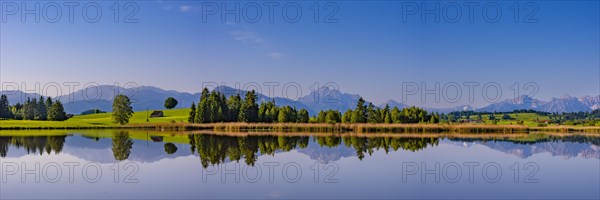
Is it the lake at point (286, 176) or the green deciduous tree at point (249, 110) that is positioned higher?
the green deciduous tree at point (249, 110)

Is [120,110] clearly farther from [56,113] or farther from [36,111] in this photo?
[36,111]

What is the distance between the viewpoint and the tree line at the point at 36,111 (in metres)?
139

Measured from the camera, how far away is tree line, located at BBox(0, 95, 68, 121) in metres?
139

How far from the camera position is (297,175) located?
1121 inches

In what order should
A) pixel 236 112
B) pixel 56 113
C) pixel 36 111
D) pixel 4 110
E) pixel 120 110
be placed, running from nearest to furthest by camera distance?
pixel 236 112
pixel 120 110
pixel 56 113
pixel 36 111
pixel 4 110

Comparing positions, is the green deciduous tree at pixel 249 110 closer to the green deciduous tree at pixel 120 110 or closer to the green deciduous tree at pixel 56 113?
the green deciduous tree at pixel 120 110

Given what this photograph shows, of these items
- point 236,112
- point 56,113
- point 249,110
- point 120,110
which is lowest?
point 56,113

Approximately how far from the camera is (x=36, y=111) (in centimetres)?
14862

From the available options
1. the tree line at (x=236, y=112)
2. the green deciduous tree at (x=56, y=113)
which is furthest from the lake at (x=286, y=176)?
the green deciduous tree at (x=56, y=113)

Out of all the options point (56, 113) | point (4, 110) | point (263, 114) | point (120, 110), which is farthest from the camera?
point (4, 110)

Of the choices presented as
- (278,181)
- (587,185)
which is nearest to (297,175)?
(278,181)

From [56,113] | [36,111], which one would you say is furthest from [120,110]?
[36,111]

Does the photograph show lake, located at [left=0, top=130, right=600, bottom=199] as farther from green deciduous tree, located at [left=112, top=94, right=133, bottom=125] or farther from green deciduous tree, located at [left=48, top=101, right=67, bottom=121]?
green deciduous tree, located at [left=48, top=101, right=67, bottom=121]

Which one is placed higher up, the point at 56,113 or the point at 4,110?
the point at 4,110
